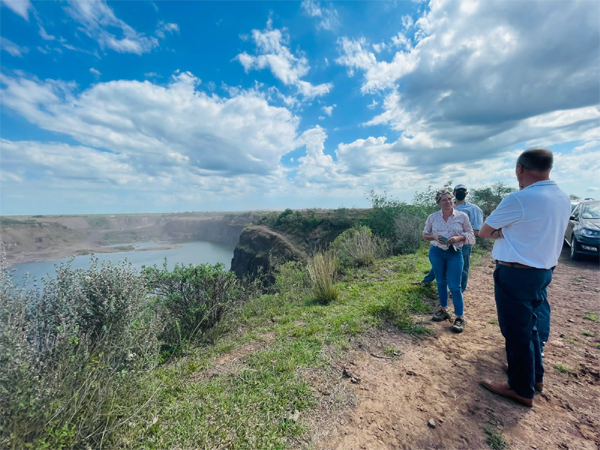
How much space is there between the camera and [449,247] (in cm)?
314

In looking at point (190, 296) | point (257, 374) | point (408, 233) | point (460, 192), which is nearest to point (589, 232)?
point (408, 233)

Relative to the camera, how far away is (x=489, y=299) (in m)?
4.19

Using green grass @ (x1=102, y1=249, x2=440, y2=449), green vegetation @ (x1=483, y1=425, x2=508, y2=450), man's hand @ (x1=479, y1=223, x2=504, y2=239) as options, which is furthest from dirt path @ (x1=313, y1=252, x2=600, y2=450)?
man's hand @ (x1=479, y1=223, x2=504, y2=239)

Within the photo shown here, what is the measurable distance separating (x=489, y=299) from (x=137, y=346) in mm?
5248

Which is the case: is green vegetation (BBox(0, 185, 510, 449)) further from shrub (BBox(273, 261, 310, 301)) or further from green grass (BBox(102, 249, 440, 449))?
shrub (BBox(273, 261, 310, 301))

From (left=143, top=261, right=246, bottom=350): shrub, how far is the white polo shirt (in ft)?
11.1

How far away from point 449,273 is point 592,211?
7.19 metres

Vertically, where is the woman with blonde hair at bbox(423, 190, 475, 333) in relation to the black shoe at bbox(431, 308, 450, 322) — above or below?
above

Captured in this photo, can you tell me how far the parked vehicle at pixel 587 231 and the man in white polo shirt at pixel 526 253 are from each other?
6.66m

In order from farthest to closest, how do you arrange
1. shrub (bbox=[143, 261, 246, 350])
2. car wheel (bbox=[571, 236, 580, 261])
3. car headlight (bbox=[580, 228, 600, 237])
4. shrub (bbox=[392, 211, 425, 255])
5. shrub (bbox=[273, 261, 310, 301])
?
shrub (bbox=[392, 211, 425, 255]) → car wheel (bbox=[571, 236, 580, 261]) → car headlight (bbox=[580, 228, 600, 237]) → shrub (bbox=[273, 261, 310, 301]) → shrub (bbox=[143, 261, 246, 350])

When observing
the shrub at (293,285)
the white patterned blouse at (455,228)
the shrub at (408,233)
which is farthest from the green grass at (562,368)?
the shrub at (408,233)

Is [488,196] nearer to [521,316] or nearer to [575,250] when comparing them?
[575,250]

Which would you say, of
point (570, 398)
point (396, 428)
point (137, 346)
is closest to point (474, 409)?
point (396, 428)

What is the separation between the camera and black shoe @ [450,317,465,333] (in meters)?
3.10
